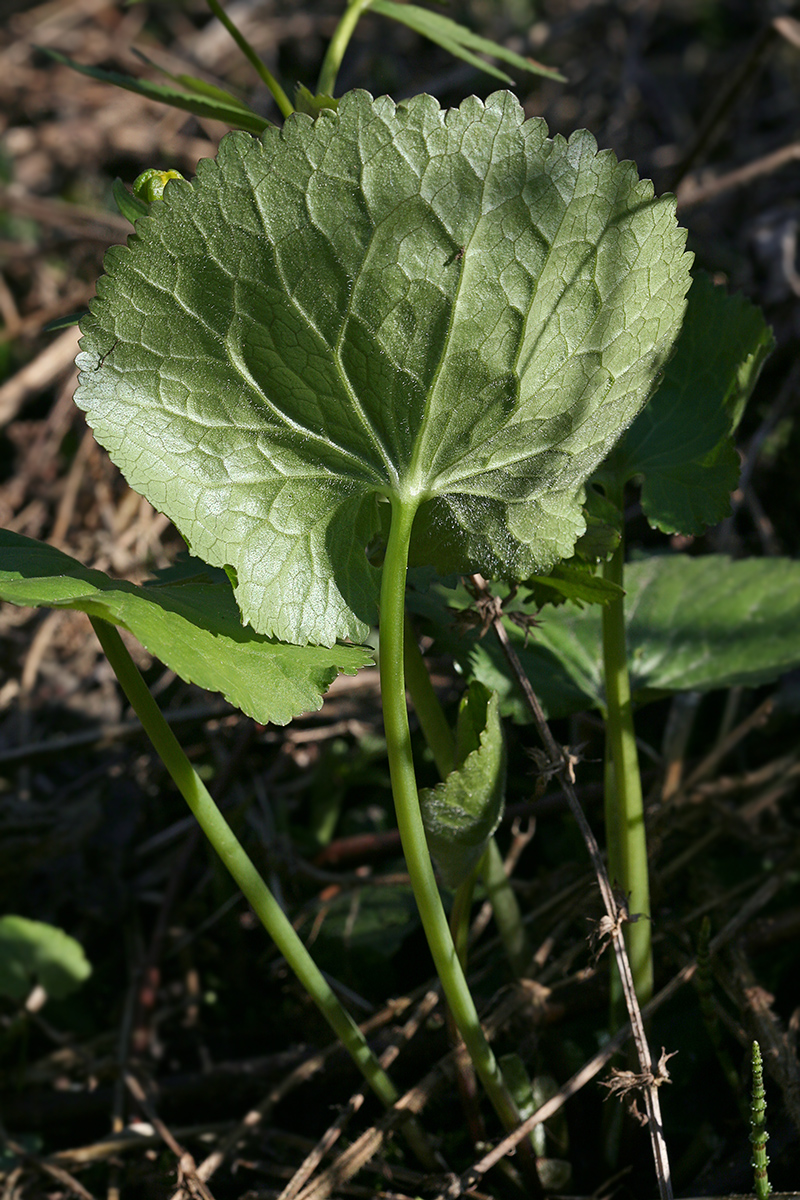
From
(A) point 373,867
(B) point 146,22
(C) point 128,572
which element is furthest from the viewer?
(B) point 146,22

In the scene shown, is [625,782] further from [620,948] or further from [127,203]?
[127,203]

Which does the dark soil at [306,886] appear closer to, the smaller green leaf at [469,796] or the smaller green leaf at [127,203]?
the smaller green leaf at [469,796]

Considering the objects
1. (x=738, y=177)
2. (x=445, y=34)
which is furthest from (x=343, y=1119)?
(x=738, y=177)

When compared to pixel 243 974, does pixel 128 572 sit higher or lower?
higher

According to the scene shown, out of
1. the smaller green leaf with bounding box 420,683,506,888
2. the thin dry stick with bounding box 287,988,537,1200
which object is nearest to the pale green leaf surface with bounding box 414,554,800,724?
the smaller green leaf with bounding box 420,683,506,888

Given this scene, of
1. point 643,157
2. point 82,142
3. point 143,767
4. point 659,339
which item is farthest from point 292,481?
point 82,142

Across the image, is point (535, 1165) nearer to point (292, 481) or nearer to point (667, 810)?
point (667, 810)

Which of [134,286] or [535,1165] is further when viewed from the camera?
[535,1165]
